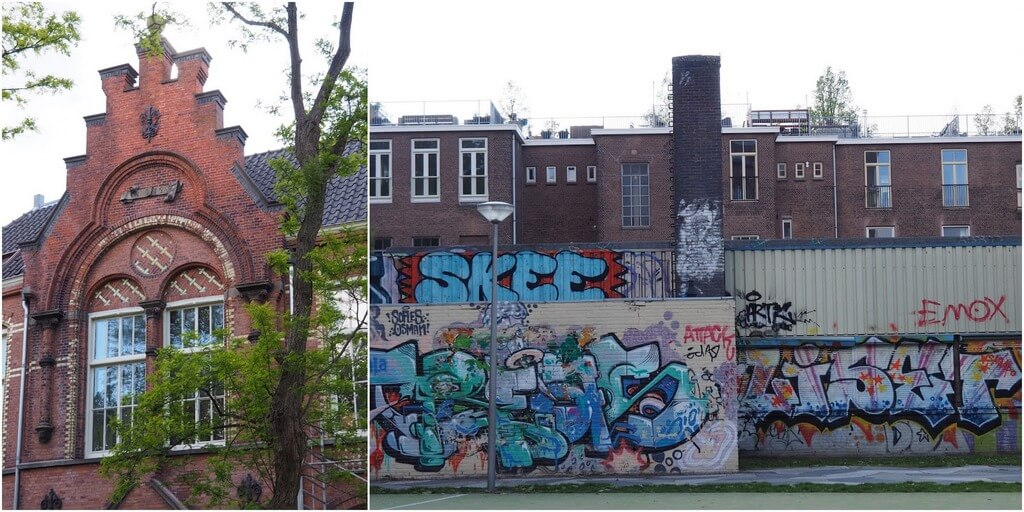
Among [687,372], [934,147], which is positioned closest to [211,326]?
[687,372]

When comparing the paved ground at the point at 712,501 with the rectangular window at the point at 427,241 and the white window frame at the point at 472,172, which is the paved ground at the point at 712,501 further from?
the white window frame at the point at 472,172

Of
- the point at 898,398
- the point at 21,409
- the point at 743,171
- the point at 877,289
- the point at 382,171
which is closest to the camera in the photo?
the point at 21,409

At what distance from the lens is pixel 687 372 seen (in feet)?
57.2

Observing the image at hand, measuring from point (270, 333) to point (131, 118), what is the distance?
9.59 feet

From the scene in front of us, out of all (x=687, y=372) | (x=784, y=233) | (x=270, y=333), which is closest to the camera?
(x=270, y=333)

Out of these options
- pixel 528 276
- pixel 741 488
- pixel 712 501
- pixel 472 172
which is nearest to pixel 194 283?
pixel 712 501

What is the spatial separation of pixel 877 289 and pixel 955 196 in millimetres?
20978

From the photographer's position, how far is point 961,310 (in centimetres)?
1814

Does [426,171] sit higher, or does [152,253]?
[426,171]

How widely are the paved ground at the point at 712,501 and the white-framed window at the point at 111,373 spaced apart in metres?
3.77

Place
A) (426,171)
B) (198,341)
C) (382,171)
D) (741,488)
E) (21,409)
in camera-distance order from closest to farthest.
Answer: (198,341) → (21,409) → (741,488) → (382,171) → (426,171)

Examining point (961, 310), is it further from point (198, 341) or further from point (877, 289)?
point (198, 341)

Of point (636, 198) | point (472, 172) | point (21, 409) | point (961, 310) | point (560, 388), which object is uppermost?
point (472, 172)

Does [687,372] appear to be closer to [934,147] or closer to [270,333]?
[270,333]
